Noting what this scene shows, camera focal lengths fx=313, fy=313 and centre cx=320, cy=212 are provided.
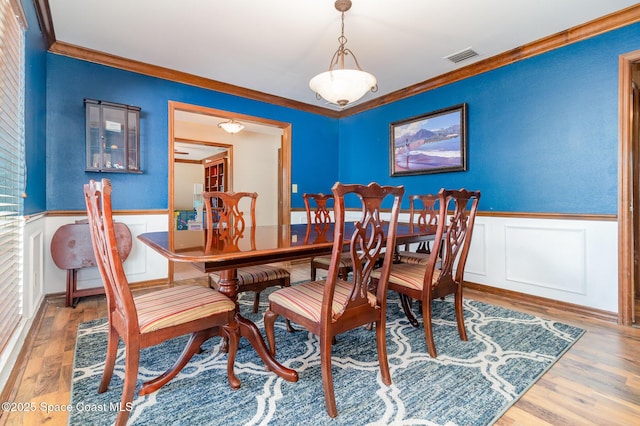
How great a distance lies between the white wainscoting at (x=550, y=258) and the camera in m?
2.45

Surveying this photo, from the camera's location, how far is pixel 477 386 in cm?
152

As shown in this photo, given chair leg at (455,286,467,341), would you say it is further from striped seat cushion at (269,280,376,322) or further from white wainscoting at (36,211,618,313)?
white wainscoting at (36,211,618,313)

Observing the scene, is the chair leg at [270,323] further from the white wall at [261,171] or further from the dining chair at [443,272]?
the white wall at [261,171]

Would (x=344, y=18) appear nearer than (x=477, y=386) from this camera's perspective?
No

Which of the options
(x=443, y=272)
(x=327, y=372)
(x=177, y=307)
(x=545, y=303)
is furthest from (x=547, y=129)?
(x=177, y=307)

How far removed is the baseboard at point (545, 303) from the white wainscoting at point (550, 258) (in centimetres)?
3

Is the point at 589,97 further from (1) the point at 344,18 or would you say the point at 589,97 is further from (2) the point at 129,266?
(2) the point at 129,266

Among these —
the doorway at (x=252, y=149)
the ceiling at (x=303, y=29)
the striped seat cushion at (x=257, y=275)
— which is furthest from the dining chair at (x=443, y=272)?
the doorway at (x=252, y=149)

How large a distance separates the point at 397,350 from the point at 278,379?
2.47 ft

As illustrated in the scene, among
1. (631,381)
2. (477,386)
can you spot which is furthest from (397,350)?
(631,381)

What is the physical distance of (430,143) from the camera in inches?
147

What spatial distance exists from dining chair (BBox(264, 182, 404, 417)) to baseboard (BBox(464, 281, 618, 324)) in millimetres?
2044

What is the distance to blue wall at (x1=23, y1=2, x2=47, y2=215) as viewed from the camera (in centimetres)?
211

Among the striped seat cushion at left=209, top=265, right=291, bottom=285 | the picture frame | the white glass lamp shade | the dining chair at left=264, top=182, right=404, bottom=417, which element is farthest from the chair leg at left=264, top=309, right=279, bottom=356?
the picture frame
